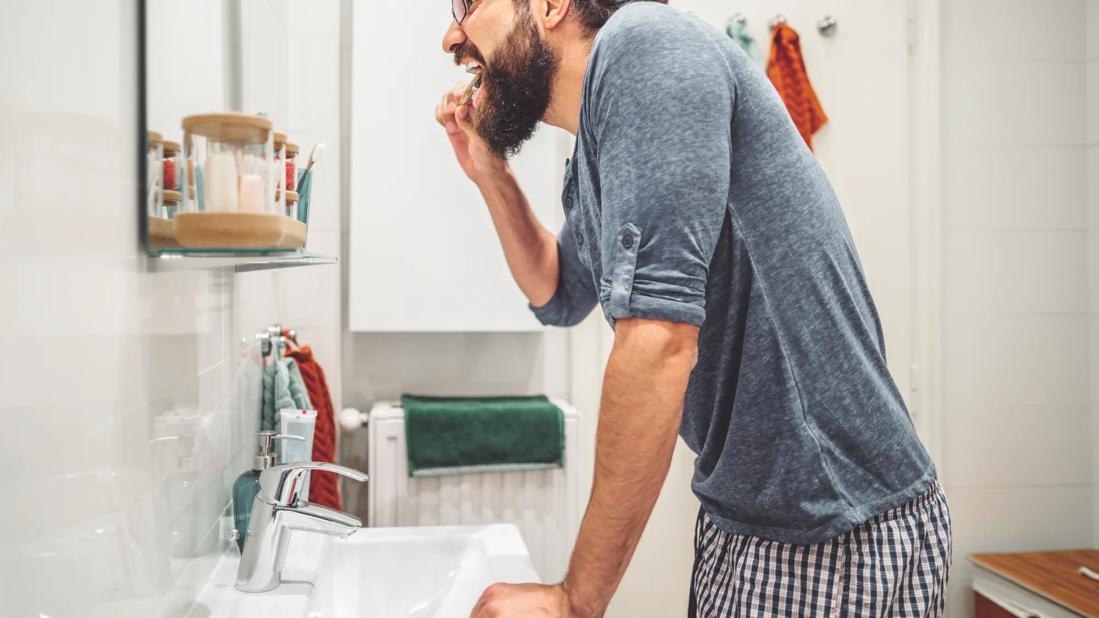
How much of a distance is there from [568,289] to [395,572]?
56 centimetres

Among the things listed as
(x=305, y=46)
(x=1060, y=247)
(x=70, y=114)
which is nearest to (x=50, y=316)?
(x=70, y=114)

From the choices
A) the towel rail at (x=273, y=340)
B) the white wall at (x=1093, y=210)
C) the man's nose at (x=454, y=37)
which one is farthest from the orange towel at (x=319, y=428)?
the white wall at (x=1093, y=210)

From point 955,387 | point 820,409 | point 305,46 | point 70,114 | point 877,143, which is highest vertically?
point 305,46

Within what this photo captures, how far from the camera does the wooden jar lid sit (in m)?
0.65

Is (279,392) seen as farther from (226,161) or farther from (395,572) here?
(226,161)

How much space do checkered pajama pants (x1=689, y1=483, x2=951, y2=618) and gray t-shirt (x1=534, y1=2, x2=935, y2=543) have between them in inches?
0.9

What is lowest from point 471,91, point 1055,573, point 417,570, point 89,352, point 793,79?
point 1055,573

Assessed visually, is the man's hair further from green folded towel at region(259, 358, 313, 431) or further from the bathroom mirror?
green folded towel at region(259, 358, 313, 431)

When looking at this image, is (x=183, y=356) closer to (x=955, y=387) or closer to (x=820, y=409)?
(x=820, y=409)

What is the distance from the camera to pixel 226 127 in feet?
2.13

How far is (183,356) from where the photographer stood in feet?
2.68

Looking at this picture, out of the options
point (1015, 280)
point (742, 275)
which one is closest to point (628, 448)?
point (742, 275)

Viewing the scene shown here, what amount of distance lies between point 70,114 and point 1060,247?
231cm

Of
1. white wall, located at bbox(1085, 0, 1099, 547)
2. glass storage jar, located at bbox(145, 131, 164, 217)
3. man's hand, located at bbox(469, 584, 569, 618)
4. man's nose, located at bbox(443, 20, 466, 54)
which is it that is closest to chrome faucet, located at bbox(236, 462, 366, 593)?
man's hand, located at bbox(469, 584, 569, 618)
